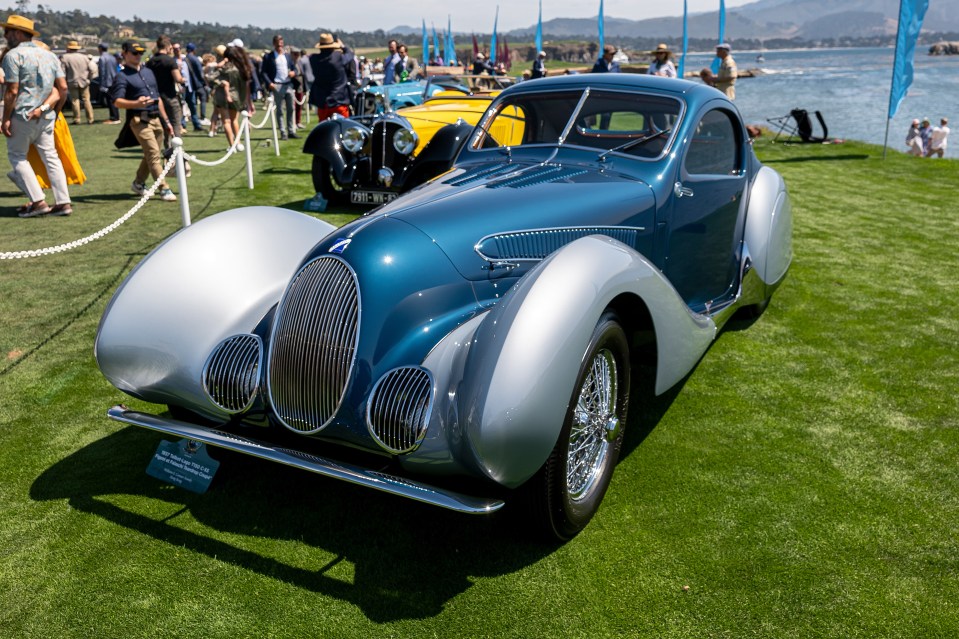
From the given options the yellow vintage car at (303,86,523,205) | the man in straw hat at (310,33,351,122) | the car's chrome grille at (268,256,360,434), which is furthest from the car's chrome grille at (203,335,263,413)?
the man in straw hat at (310,33,351,122)

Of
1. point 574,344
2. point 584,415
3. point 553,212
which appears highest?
point 553,212

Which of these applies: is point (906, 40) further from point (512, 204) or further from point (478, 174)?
point (512, 204)

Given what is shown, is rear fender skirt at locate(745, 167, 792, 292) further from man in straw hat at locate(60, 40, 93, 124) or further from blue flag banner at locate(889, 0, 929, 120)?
man in straw hat at locate(60, 40, 93, 124)

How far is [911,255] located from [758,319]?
279cm

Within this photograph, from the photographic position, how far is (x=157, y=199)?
32.1 feet

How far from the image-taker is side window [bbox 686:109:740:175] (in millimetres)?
4344

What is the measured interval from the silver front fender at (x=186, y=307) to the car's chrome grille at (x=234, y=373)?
0.19 feet

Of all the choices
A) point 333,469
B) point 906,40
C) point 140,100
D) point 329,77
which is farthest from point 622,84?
point 906,40

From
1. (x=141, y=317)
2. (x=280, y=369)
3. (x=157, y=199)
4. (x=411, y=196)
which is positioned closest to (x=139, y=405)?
(x=141, y=317)

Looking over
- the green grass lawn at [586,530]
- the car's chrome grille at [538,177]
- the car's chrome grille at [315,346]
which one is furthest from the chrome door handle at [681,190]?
the car's chrome grille at [315,346]

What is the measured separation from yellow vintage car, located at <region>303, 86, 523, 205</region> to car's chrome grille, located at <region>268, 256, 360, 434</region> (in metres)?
4.74

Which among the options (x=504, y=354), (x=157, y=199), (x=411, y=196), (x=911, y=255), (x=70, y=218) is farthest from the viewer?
(x=157, y=199)

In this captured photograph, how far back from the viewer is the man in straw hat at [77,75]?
17.6 m

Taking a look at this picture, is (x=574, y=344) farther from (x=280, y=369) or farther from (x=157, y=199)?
(x=157, y=199)
